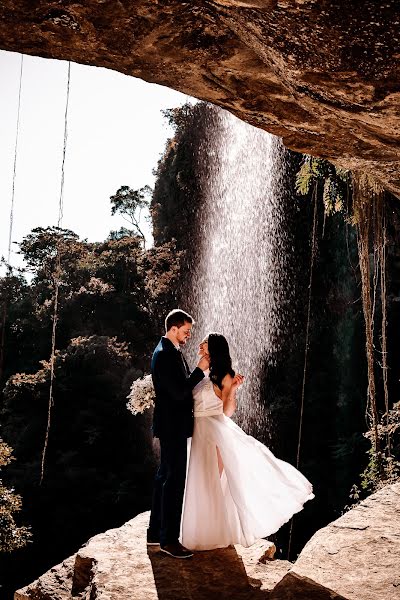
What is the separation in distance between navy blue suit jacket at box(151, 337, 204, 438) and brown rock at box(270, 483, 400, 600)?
959 mm

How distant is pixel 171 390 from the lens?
10.2ft

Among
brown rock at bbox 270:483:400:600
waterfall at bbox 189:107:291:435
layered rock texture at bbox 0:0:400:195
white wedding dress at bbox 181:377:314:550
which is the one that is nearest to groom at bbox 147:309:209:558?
white wedding dress at bbox 181:377:314:550

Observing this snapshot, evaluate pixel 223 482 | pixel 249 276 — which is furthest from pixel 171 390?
pixel 249 276

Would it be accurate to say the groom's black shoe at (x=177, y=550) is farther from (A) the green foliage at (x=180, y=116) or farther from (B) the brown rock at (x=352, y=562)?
(A) the green foliage at (x=180, y=116)

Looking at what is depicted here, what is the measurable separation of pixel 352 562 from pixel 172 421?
1.19 m

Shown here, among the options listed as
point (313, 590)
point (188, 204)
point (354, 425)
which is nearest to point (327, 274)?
point (354, 425)

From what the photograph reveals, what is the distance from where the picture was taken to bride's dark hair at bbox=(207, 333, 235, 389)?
10.5ft

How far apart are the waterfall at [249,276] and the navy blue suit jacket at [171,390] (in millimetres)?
12569

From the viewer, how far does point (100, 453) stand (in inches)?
772

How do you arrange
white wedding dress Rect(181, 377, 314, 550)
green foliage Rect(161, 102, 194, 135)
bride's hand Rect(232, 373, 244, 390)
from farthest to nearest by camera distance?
1. green foliage Rect(161, 102, 194, 135)
2. bride's hand Rect(232, 373, 244, 390)
3. white wedding dress Rect(181, 377, 314, 550)

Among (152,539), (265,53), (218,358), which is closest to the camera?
(265,53)

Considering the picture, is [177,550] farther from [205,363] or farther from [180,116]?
[180,116]

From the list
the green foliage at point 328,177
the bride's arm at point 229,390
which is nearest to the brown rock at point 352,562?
the bride's arm at point 229,390

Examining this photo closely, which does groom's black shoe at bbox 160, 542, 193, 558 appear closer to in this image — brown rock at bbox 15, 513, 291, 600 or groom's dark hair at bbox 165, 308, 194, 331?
brown rock at bbox 15, 513, 291, 600
